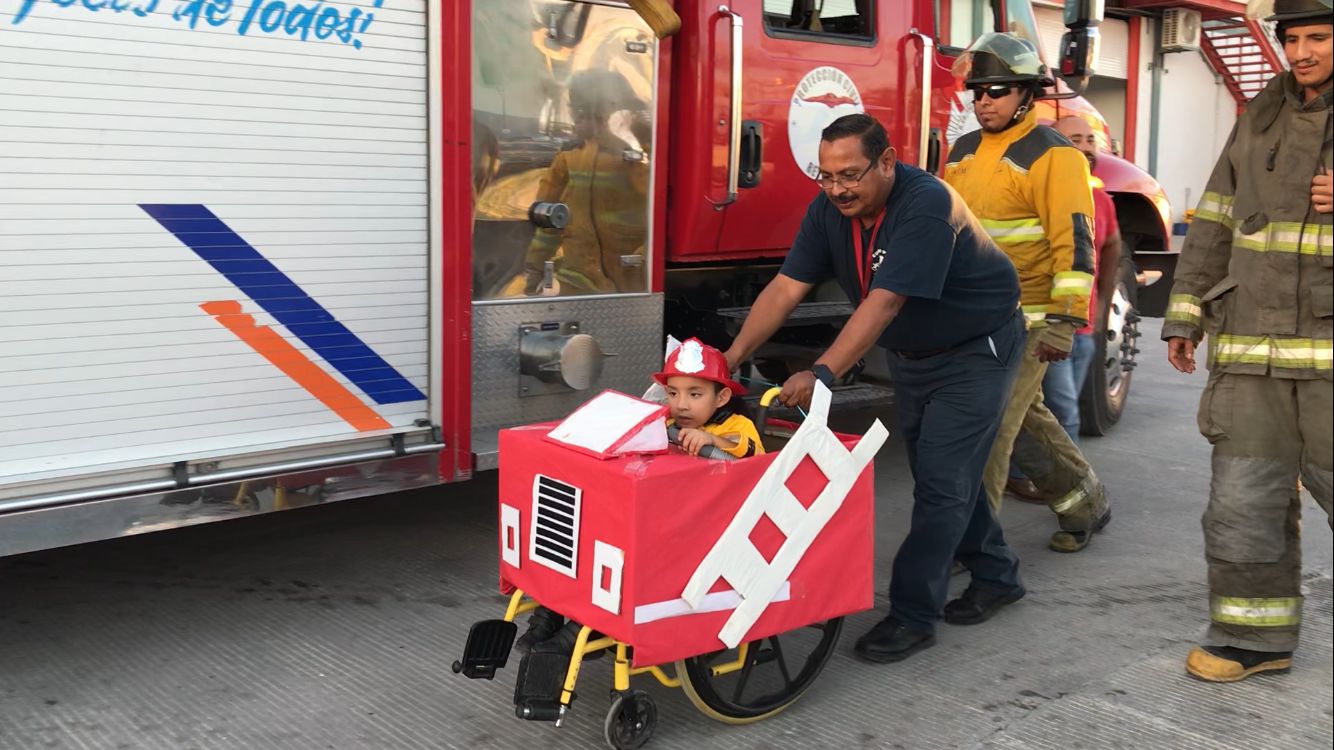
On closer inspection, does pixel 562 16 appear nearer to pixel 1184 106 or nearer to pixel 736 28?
pixel 736 28

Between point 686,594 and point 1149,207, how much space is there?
5121 mm

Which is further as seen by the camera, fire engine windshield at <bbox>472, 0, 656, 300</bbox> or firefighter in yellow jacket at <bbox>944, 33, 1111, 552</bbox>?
firefighter in yellow jacket at <bbox>944, 33, 1111, 552</bbox>

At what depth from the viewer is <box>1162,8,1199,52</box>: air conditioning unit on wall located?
19.2m

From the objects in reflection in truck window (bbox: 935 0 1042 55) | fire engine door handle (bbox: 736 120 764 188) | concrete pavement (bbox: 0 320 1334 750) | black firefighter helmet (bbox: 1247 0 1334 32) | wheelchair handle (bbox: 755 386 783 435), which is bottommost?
concrete pavement (bbox: 0 320 1334 750)

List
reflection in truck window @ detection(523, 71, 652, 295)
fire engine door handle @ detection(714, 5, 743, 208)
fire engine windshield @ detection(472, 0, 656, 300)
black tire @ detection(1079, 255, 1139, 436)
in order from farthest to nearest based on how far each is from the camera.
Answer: black tire @ detection(1079, 255, 1139, 436) < fire engine door handle @ detection(714, 5, 743, 208) < reflection in truck window @ detection(523, 71, 652, 295) < fire engine windshield @ detection(472, 0, 656, 300)

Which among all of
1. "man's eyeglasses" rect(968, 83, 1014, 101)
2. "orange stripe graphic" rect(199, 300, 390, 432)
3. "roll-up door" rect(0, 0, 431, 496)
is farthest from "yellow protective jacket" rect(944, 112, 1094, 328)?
"orange stripe graphic" rect(199, 300, 390, 432)

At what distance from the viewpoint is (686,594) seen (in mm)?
3135

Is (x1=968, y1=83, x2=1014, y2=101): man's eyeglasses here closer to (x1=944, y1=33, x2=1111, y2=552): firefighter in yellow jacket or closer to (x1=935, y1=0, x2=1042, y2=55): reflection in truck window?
(x1=944, y1=33, x2=1111, y2=552): firefighter in yellow jacket

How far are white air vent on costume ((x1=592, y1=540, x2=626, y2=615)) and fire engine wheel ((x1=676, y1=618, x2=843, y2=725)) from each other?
1.13ft

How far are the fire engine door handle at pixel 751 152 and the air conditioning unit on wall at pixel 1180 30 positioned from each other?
1606 cm

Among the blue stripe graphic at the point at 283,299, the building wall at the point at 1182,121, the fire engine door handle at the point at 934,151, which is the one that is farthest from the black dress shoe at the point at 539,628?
the building wall at the point at 1182,121

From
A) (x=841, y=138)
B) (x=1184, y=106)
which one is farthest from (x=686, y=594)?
(x=1184, y=106)

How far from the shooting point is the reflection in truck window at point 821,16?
5266 mm

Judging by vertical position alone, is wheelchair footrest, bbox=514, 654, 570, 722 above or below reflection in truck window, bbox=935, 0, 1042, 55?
below
